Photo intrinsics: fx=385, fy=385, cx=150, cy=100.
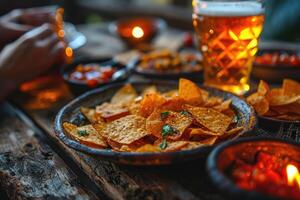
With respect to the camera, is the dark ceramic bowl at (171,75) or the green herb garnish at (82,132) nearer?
the green herb garnish at (82,132)

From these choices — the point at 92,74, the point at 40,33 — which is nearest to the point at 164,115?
the point at 92,74

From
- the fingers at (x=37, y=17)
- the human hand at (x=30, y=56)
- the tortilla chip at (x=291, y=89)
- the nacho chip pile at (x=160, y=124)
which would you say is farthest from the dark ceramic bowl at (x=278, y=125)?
the fingers at (x=37, y=17)

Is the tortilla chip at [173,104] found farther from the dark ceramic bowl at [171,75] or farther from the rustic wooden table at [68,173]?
the dark ceramic bowl at [171,75]

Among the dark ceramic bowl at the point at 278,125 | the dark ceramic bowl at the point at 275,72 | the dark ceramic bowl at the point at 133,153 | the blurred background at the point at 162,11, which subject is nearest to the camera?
the dark ceramic bowl at the point at 133,153

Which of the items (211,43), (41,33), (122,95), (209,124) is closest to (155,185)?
(209,124)


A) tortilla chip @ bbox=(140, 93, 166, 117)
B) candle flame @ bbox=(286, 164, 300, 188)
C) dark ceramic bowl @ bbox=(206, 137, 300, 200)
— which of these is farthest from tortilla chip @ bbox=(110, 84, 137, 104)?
candle flame @ bbox=(286, 164, 300, 188)

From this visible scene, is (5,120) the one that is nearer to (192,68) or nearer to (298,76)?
(192,68)
